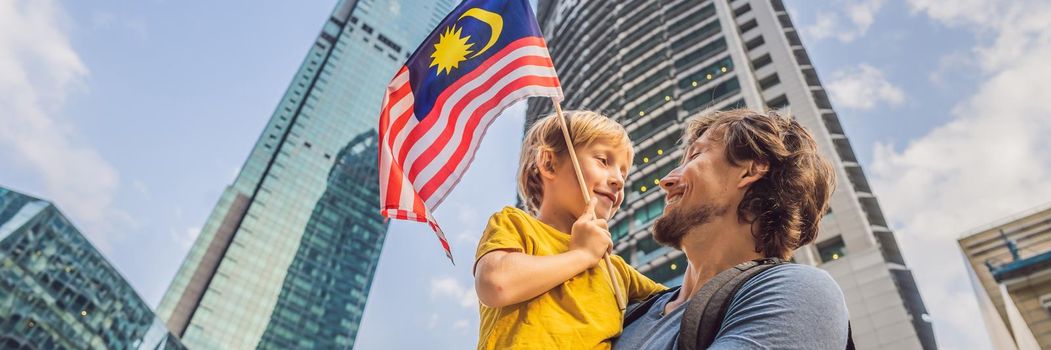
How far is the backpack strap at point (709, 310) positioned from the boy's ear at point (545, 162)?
181 centimetres

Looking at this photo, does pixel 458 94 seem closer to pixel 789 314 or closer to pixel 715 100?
pixel 789 314

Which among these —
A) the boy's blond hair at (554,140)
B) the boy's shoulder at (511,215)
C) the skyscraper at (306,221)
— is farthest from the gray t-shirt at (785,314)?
the skyscraper at (306,221)

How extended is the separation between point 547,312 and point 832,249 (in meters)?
26.4

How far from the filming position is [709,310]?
1.83 m

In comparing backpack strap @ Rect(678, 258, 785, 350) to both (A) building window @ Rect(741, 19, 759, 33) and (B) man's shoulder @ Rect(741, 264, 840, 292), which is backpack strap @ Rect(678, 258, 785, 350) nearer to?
(B) man's shoulder @ Rect(741, 264, 840, 292)

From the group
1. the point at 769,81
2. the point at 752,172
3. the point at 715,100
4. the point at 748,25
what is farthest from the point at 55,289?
the point at 752,172

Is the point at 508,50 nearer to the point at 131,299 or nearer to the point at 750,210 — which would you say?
the point at 750,210

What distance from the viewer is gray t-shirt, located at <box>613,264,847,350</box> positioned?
5.15ft

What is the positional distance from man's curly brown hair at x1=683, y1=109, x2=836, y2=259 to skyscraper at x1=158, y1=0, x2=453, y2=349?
84.5 m

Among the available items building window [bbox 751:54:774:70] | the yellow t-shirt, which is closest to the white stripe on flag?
the yellow t-shirt

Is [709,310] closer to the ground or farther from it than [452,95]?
closer to the ground

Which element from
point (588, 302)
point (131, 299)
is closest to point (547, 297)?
point (588, 302)

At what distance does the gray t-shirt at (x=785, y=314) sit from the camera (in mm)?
1570

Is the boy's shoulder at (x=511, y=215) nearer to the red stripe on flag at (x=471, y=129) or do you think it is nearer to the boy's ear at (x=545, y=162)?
the boy's ear at (x=545, y=162)
